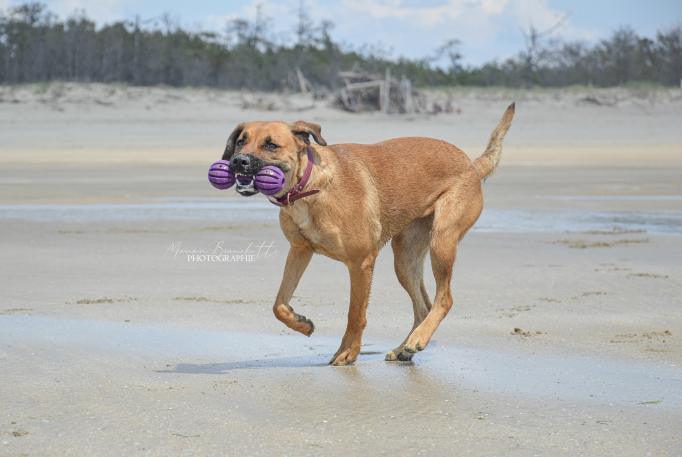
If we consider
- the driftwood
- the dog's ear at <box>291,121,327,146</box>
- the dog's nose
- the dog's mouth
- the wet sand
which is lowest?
the driftwood

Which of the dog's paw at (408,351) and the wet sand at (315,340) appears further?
the dog's paw at (408,351)

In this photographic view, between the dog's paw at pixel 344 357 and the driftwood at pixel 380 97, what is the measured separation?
27.5 meters

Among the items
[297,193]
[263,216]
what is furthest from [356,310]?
[263,216]

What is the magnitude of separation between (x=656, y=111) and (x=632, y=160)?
37.6ft

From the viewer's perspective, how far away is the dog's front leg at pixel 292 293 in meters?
6.32

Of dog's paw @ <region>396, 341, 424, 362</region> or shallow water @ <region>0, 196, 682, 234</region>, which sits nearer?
dog's paw @ <region>396, 341, 424, 362</region>

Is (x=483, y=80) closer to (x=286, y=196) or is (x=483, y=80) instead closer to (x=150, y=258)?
(x=150, y=258)

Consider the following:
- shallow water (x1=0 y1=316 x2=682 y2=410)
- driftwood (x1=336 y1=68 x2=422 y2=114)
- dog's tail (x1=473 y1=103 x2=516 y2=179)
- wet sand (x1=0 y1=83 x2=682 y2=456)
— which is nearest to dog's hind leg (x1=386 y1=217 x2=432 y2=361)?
wet sand (x1=0 y1=83 x2=682 y2=456)

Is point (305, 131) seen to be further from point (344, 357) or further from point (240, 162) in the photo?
point (344, 357)

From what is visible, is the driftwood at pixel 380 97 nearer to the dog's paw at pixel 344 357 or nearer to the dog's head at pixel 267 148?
the dog's head at pixel 267 148

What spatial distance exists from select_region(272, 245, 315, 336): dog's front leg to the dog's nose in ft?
2.37

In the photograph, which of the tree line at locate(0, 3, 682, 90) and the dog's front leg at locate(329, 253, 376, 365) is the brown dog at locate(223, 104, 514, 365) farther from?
the tree line at locate(0, 3, 682, 90)

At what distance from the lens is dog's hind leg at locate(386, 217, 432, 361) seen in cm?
712

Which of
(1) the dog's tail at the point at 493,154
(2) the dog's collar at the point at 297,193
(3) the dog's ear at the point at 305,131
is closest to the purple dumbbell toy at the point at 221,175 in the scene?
(2) the dog's collar at the point at 297,193
